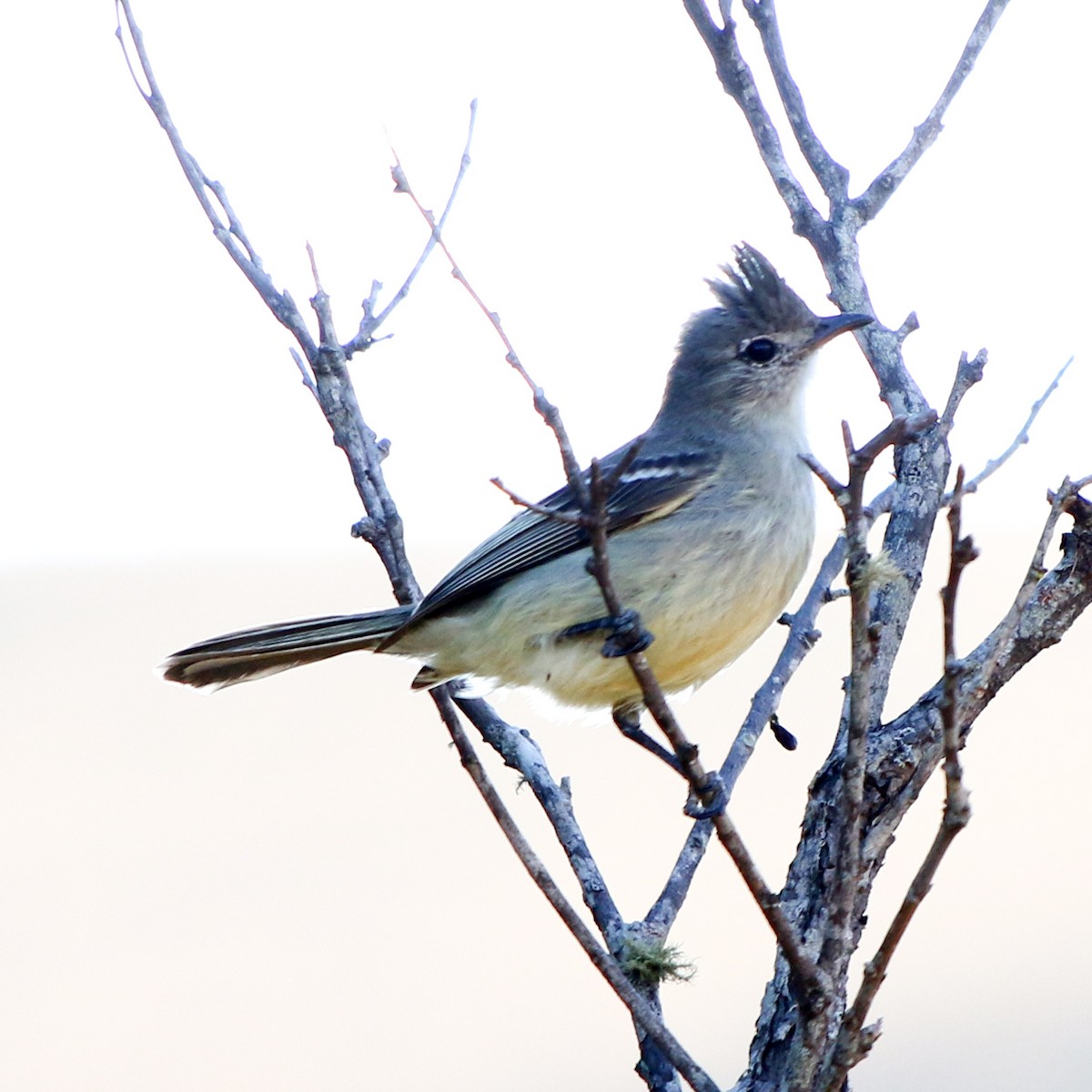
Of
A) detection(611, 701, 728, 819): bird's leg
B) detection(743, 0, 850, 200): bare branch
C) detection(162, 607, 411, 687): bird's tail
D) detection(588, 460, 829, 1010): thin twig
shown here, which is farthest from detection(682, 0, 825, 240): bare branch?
detection(588, 460, 829, 1010): thin twig

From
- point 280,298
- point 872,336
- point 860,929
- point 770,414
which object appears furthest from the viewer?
point 770,414

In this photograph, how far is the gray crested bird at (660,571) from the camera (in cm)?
419

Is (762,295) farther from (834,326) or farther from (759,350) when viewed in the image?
(834,326)

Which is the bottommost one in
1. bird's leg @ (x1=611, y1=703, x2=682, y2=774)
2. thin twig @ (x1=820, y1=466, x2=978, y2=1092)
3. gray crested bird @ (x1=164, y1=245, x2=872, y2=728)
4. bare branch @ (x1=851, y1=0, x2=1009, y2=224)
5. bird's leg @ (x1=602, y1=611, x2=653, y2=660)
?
thin twig @ (x1=820, y1=466, x2=978, y2=1092)

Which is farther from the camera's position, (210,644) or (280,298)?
(210,644)

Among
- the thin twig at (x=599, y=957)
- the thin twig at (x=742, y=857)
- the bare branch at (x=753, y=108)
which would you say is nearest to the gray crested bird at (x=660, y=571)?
the bare branch at (x=753, y=108)

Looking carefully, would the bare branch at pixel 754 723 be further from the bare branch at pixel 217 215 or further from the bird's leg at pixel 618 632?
the bare branch at pixel 217 215

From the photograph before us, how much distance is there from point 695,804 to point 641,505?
1308mm

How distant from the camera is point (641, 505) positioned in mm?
4488

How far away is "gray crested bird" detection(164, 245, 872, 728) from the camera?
13.7 ft

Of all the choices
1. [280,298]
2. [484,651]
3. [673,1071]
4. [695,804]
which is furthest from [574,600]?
[673,1071]

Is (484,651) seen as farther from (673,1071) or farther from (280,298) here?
(673,1071)

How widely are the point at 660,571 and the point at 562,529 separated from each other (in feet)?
1.49

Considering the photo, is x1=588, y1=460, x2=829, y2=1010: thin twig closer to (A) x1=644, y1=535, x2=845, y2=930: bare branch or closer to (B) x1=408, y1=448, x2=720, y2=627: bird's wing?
(A) x1=644, y1=535, x2=845, y2=930: bare branch
